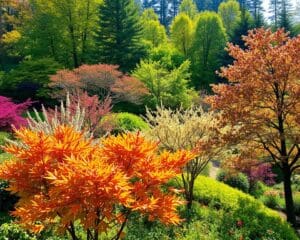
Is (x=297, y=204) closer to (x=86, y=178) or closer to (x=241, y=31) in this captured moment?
(x=86, y=178)

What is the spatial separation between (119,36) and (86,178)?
1102 inches

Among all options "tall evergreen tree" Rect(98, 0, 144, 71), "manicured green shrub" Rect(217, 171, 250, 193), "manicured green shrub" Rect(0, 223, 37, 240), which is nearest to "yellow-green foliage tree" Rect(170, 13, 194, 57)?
"tall evergreen tree" Rect(98, 0, 144, 71)

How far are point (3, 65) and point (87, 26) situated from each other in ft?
39.8

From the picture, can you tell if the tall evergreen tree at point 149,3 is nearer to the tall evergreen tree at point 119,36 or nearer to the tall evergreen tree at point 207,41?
the tall evergreen tree at point 207,41

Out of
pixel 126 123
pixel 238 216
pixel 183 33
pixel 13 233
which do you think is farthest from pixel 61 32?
pixel 13 233

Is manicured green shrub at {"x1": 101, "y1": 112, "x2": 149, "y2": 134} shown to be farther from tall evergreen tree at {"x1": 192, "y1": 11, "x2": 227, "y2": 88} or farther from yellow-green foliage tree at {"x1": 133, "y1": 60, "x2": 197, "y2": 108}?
tall evergreen tree at {"x1": 192, "y1": 11, "x2": 227, "y2": 88}

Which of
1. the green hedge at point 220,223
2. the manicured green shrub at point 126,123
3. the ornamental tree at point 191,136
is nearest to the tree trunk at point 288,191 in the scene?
the green hedge at point 220,223

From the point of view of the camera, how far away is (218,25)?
40.2 metres

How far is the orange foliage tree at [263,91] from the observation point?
11055mm

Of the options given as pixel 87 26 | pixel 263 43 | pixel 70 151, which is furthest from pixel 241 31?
pixel 70 151

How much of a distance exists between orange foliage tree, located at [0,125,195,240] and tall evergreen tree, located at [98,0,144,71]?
2557 cm

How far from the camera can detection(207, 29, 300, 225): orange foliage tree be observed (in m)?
11.1

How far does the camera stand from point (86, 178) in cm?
497

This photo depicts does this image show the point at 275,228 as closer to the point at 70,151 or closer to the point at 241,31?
the point at 70,151
